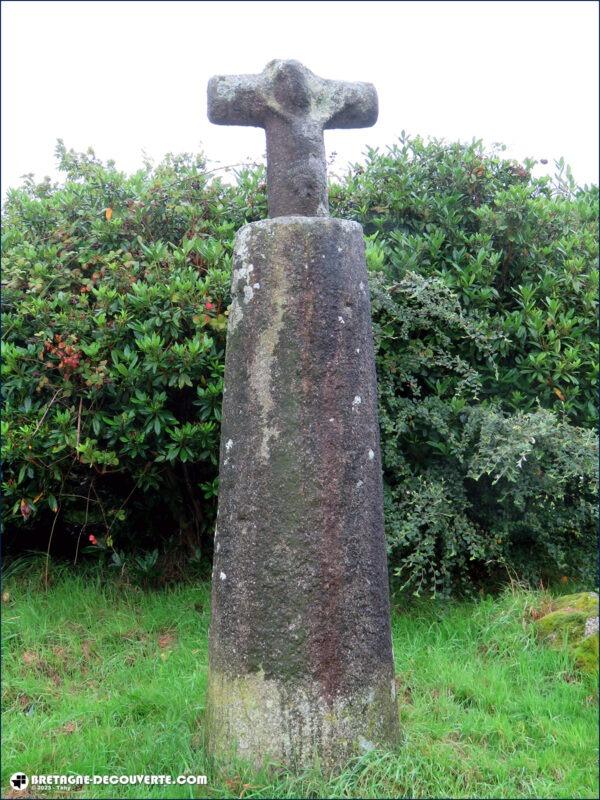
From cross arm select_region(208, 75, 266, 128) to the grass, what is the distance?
286cm

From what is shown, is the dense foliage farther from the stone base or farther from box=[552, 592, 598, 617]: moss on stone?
the stone base

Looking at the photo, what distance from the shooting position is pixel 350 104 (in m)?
3.35

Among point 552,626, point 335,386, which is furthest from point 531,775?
point 335,386

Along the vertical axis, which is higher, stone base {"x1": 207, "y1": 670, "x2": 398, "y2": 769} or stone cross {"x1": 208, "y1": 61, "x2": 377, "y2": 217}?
stone cross {"x1": 208, "y1": 61, "x2": 377, "y2": 217}

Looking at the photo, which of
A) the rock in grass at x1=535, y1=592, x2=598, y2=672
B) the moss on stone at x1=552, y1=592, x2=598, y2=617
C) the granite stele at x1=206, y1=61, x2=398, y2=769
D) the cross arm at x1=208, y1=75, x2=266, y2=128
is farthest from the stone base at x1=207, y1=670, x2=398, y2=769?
the cross arm at x1=208, y1=75, x2=266, y2=128

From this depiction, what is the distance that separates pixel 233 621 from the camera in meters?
2.93

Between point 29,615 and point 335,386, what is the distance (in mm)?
2905

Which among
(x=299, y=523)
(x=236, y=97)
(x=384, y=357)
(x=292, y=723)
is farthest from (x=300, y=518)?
(x=384, y=357)

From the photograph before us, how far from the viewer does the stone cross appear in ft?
10.5

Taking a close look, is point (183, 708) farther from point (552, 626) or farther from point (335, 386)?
point (552, 626)

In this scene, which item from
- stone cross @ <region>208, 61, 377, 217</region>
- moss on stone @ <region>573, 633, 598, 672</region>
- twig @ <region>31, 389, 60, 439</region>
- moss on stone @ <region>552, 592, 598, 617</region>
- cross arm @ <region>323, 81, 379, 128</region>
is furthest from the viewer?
twig @ <region>31, 389, 60, 439</region>

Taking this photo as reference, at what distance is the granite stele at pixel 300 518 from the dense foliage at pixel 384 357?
1.38m

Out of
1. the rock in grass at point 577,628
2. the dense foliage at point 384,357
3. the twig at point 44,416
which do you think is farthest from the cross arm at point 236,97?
the rock in grass at point 577,628

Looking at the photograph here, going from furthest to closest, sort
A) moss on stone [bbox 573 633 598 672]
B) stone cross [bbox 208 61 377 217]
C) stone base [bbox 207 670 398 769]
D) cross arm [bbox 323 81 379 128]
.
→ moss on stone [bbox 573 633 598 672], cross arm [bbox 323 81 379 128], stone cross [bbox 208 61 377 217], stone base [bbox 207 670 398 769]
